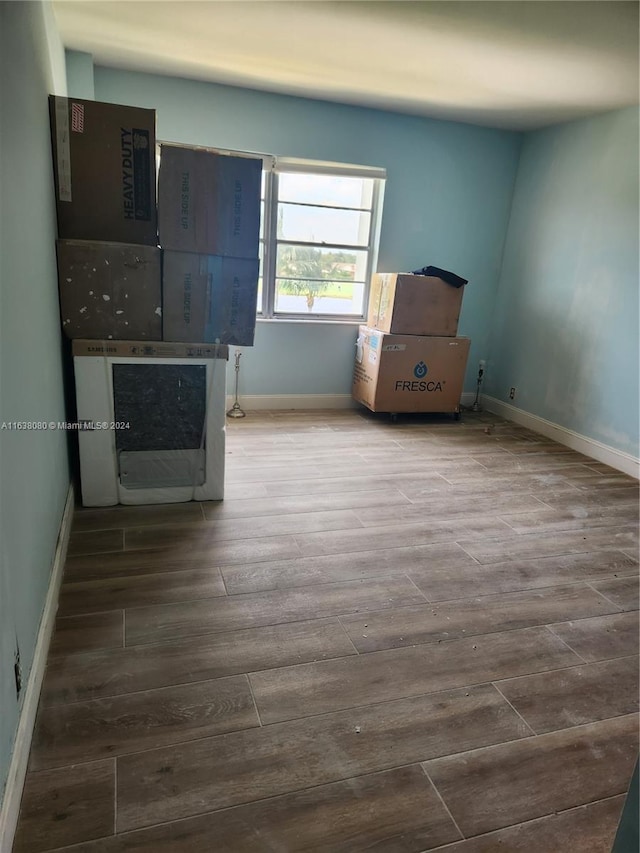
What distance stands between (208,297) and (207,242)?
252mm

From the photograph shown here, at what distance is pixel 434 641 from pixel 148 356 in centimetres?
174

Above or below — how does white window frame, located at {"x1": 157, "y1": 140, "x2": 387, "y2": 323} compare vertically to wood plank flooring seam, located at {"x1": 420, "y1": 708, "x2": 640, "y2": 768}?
above

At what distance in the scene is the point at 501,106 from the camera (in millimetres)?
3900

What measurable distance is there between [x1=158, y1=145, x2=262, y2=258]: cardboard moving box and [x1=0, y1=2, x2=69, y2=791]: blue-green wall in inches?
19.1

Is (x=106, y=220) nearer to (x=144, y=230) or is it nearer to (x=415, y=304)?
(x=144, y=230)

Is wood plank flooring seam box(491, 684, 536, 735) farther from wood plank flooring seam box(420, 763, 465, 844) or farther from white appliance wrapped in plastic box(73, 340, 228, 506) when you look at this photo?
white appliance wrapped in plastic box(73, 340, 228, 506)

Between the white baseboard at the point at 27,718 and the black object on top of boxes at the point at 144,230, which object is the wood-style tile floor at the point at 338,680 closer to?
the white baseboard at the point at 27,718

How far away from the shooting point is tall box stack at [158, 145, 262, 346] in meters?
2.45

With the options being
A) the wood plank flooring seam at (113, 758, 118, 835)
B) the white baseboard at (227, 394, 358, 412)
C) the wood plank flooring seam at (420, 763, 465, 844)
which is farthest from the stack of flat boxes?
the wood plank flooring seam at (113, 758, 118, 835)

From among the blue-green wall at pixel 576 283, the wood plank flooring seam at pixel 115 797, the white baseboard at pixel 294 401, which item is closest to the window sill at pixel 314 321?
the white baseboard at pixel 294 401

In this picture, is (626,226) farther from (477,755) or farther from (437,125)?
(477,755)

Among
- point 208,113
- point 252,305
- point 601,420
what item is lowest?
point 601,420

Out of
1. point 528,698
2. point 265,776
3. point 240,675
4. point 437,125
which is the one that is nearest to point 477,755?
point 528,698

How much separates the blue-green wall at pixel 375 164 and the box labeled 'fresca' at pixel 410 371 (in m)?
0.35
